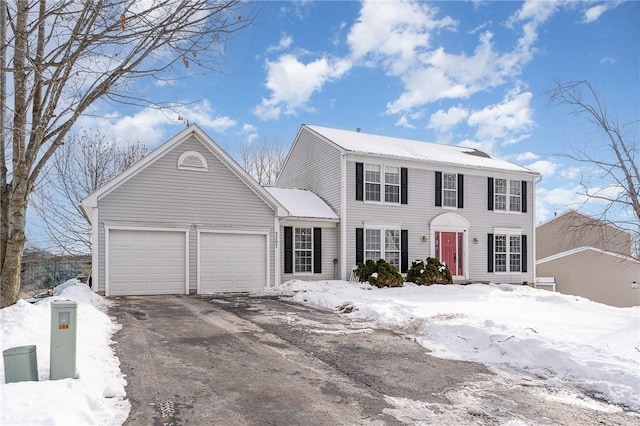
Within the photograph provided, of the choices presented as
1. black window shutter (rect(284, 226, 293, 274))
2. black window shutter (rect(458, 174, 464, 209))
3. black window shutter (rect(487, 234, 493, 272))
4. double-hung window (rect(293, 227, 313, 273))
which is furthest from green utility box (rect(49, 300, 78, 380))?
black window shutter (rect(487, 234, 493, 272))

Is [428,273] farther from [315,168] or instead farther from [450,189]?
[315,168]

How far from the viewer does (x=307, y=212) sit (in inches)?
680

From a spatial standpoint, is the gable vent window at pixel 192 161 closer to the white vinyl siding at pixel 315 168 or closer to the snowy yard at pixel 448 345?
the snowy yard at pixel 448 345

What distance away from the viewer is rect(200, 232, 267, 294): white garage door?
47.9 feet

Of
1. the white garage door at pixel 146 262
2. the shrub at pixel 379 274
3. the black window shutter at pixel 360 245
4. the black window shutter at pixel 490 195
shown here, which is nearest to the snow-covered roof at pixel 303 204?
the black window shutter at pixel 360 245

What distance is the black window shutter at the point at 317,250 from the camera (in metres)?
17.6

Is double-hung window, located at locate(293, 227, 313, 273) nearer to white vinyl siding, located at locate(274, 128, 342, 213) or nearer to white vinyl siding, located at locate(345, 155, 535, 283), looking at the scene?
white vinyl siding, located at locate(345, 155, 535, 283)

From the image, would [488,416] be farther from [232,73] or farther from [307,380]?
[232,73]

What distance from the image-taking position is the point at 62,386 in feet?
13.7

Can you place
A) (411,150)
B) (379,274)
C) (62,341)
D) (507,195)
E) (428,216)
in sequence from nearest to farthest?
(62,341) < (379,274) < (428,216) < (411,150) < (507,195)

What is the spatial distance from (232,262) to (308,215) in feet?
12.0

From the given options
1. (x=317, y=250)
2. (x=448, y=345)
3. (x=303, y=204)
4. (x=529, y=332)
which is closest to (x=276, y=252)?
(x=317, y=250)

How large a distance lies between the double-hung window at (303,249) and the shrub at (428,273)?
412 cm

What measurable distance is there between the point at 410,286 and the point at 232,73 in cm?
1195
